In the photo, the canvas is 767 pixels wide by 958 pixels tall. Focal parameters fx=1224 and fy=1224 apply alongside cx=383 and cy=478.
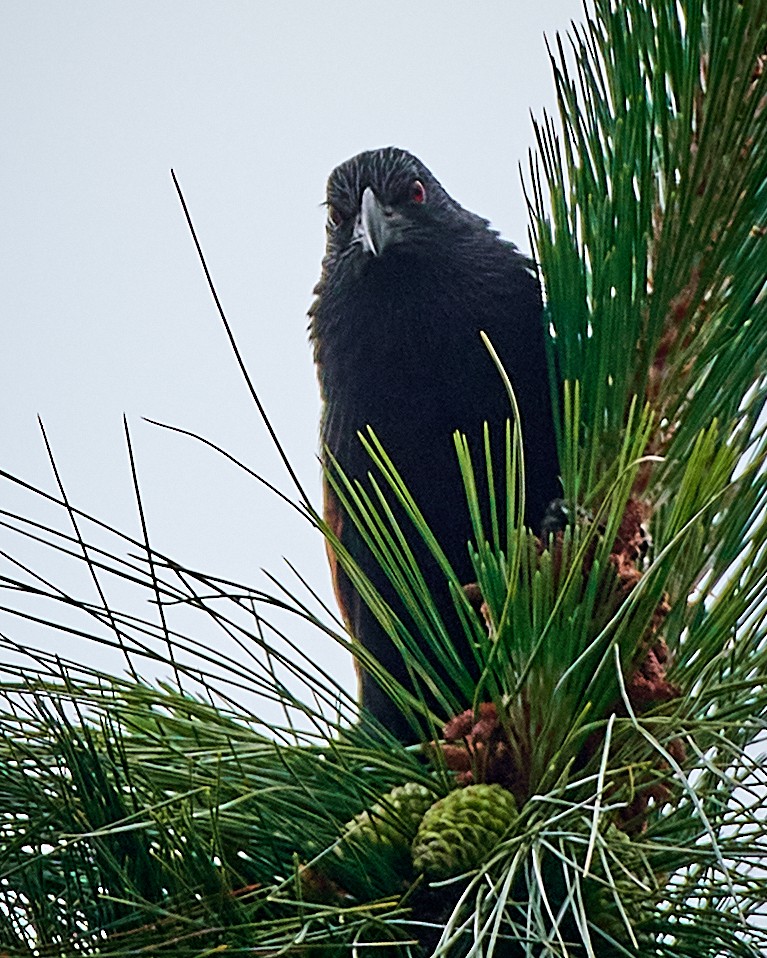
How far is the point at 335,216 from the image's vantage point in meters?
3.70

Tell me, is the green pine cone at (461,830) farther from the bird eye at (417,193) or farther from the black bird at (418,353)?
the bird eye at (417,193)

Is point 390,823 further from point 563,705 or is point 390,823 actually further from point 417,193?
point 417,193

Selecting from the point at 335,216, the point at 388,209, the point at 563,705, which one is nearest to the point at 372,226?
the point at 388,209

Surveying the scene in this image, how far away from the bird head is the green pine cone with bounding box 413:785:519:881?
2.31 meters

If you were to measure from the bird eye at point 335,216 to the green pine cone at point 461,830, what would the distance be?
273cm

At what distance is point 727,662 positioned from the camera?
126 cm

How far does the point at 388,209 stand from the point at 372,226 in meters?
0.14

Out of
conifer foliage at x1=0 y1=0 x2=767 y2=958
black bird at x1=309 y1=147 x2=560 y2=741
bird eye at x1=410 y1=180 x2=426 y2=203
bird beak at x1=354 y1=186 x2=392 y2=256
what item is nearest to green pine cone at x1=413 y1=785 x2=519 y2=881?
conifer foliage at x1=0 y1=0 x2=767 y2=958

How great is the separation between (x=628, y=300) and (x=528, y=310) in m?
1.50

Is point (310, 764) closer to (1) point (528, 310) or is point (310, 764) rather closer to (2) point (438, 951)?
(2) point (438, 951)

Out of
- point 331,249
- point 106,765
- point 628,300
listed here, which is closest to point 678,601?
point 628,300

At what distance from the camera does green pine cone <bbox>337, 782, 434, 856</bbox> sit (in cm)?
116

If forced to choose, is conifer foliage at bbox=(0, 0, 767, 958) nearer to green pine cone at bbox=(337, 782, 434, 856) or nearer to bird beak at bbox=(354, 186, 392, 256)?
green pine cone at bbox=(337, 782, 434, 856)

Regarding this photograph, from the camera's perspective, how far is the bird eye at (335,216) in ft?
12.1
